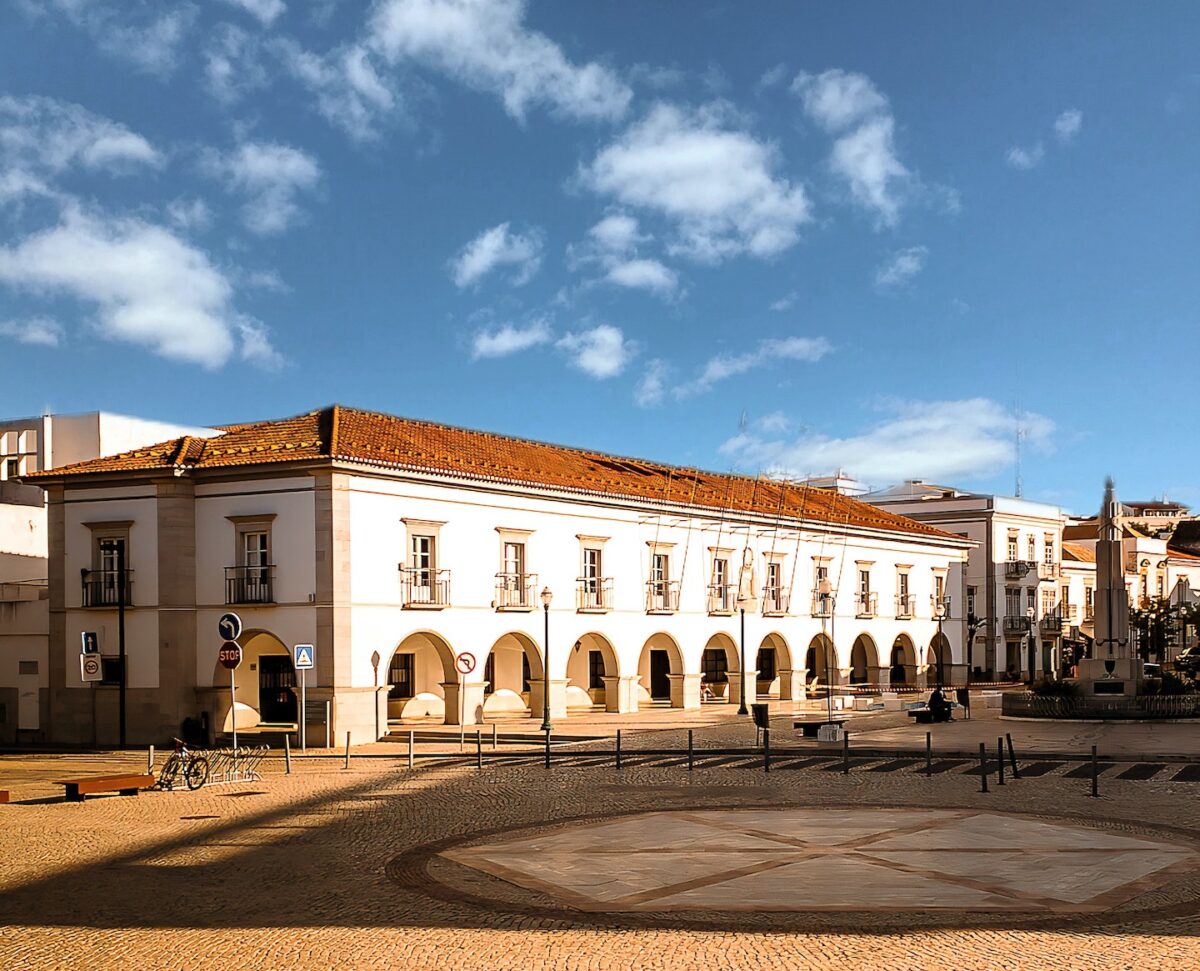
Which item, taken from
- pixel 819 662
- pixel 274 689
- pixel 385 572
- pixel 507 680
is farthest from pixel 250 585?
pixel 819 662

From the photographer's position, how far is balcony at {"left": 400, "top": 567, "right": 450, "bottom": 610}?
37.6 m

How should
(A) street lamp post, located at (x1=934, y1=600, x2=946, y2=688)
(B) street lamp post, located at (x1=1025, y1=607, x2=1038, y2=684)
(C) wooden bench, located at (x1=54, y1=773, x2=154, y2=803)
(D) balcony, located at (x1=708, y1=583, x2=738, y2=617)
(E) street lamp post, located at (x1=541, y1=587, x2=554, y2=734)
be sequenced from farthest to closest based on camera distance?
(B) street lamp post, located at (x1=1025, y1=607, x2=1038, y2=684)
(A) street lamp post, located at (x1=934, y1=600, x2=946, y2=688)
(D) balcony, located at (x1=708, y1=583, x2=738, y2=617)
(E) street lamp post, located at (x1=541, y1=587, x2=554, y2=734)
(C) wooden bench, located at (x1=54, y1=773, x2=154, y2=803)

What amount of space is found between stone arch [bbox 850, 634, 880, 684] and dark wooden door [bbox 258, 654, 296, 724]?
84.0 feet

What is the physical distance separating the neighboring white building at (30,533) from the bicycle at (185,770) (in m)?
17.6

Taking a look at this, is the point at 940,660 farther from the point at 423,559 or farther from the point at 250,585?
the point at 250,585

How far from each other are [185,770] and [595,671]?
99.0ft

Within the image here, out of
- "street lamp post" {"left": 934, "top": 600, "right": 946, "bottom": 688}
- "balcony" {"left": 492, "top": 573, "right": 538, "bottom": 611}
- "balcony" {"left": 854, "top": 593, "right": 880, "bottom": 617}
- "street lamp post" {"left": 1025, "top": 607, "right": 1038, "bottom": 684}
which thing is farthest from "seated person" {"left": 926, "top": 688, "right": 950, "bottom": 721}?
"street lamp post" {"left": 1025, "top": 607, "right": 1038, "bottom": 684}

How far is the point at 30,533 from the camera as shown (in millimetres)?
46844

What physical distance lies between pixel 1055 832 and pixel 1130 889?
3.69m

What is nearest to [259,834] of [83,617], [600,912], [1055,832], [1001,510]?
[600,912]

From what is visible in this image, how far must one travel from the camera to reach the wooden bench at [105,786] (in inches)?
875

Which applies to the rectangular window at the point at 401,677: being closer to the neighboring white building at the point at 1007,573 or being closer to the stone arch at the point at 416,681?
the stone arch at the point at 416,681

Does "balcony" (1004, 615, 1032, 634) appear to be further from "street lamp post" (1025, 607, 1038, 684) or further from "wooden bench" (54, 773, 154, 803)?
"wooden bench" (54, 773, 154, 803)

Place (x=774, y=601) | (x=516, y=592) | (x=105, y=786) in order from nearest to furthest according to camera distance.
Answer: (x=105, y=786) < (x=516, y=592) < (x=774, y=601)
